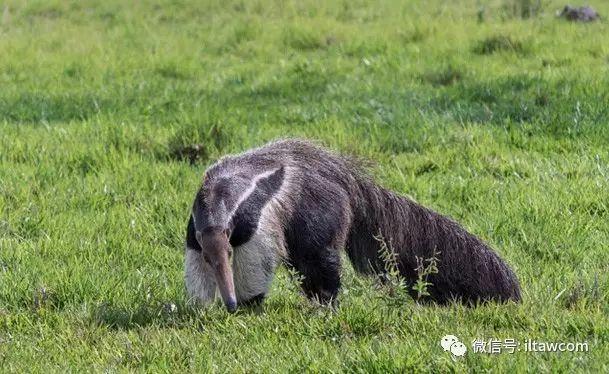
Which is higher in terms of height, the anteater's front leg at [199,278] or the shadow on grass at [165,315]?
the anteater's front leg at [199,278]

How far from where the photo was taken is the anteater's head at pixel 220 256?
4422 mm

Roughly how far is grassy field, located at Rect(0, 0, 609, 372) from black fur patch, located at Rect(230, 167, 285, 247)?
1.38 ft

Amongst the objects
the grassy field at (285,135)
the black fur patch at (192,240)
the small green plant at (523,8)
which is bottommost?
the small green plant at (523,8)

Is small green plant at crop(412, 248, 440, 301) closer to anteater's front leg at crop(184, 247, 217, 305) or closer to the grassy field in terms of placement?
the grassy field

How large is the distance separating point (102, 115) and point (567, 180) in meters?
4.23

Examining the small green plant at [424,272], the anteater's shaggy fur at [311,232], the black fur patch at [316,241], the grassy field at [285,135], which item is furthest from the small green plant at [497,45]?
the black fur patch at [316,241]

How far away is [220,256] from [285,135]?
12.8 ft

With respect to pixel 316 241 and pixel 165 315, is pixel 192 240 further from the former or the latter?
pixel 316 241

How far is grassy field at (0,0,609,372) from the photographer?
15.1 ft

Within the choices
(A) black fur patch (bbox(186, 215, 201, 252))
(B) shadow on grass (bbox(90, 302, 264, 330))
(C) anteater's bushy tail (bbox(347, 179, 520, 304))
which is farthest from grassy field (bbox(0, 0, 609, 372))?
(A) black fur patch (bbox(186, 215, 201, 252))

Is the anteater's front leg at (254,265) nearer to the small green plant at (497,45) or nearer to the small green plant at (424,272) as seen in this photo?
the small green plant at (424,272)

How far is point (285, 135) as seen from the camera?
8242mm

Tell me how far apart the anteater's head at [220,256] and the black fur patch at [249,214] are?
0.69 ft

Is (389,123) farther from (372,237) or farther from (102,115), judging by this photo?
(372,237)
